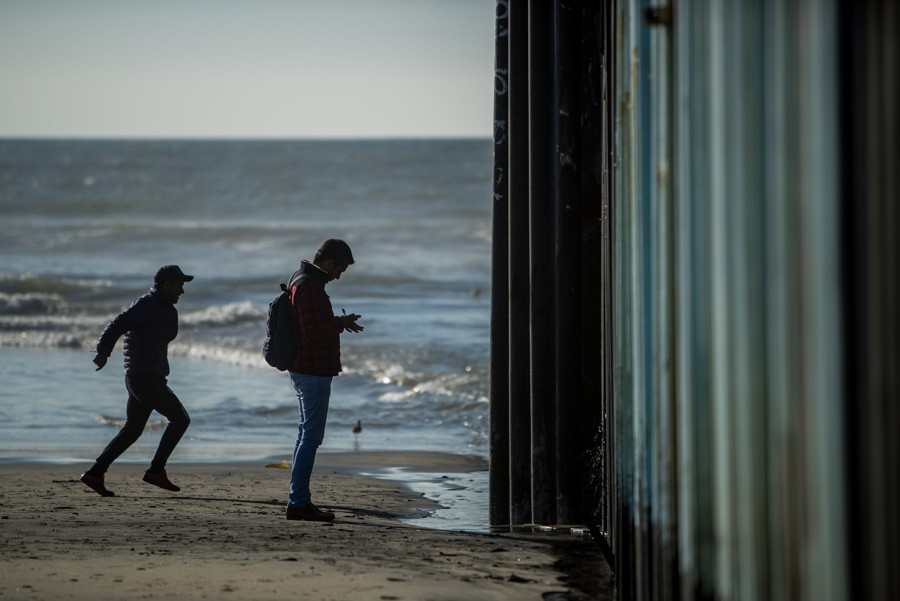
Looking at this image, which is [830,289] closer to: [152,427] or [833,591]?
[833,591]

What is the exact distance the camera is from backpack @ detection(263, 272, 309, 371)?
6.80 meters

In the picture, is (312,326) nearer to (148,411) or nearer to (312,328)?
(312,328)

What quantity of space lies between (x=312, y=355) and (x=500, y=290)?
1.10m

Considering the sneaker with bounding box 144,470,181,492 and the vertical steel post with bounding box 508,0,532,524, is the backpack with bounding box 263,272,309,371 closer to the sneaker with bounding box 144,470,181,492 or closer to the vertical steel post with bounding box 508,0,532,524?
the vertical steel post with bounding box 508,0,532,524

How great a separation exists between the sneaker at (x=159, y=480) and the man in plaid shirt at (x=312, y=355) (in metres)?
1.45

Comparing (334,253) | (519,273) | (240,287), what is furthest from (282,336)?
(240,287)

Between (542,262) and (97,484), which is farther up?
(542,262)

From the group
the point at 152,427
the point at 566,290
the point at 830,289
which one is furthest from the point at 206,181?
the point at 830,289

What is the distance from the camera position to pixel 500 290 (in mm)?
6535

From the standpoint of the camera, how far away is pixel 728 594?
118 inches

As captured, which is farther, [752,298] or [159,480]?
[159,480]

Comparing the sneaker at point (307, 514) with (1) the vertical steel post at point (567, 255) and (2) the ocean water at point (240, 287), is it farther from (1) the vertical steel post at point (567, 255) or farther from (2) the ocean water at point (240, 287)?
(2) the ocean water at point (240, 287)

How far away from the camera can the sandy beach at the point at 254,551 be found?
478cm

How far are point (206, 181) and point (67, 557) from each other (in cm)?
5834
